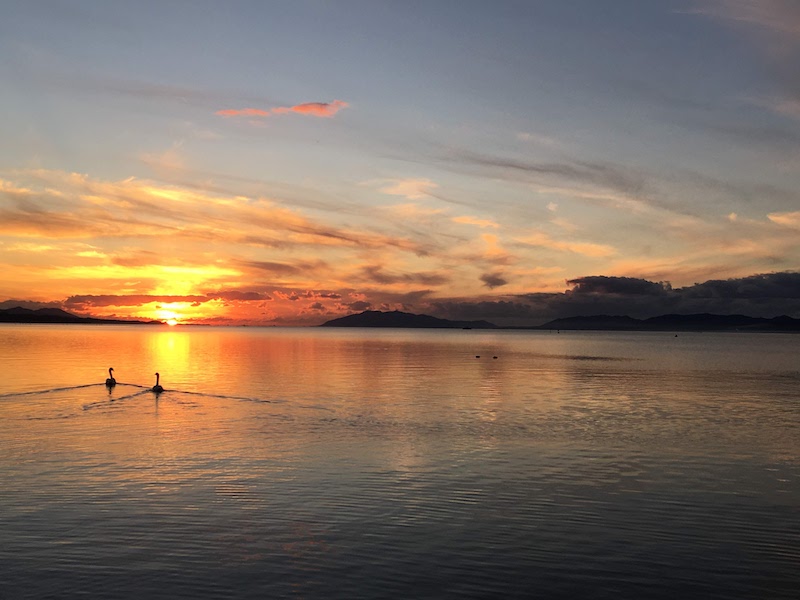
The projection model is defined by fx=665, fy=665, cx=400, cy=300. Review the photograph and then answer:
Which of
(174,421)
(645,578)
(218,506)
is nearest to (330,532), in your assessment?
(218,506)

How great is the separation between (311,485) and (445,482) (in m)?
4.96

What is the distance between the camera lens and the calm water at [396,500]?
15.7 meters

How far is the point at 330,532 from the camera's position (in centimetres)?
1884

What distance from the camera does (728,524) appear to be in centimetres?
2017

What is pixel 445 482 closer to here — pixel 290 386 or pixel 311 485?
pixel 311 485

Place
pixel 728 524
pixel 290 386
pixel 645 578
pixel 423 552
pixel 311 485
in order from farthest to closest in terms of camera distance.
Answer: pixel 290 386 → pixel 311 485 → pixel 728 524 → pixel 423 552 → pixel 645 578

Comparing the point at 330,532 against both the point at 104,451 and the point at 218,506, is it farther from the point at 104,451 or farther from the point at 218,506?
the point at 104,451

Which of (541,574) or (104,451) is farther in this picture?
(104,451)

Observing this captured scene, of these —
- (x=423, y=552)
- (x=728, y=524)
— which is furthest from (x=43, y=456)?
(x=728, y=524)

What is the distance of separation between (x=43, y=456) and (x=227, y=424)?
464 inches

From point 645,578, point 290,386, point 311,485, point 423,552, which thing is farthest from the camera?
point 290,386

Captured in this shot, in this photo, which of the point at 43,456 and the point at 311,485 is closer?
the point at 311,485

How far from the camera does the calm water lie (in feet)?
51.5

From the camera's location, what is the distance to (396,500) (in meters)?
22.4
